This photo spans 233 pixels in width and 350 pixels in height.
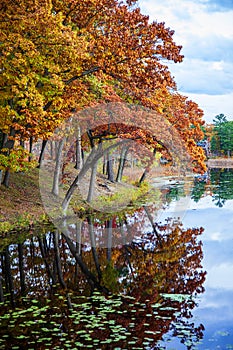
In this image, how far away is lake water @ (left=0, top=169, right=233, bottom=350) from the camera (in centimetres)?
805

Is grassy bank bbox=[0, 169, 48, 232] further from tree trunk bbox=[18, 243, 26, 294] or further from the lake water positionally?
tree trunk bbox=[18, 243, 26, 294]

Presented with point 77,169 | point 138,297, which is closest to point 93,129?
point 77,169

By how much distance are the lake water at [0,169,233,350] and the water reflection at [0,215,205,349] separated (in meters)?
0.02

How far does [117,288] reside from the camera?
11070 mm

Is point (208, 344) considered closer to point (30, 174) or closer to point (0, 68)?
point (0, 68)

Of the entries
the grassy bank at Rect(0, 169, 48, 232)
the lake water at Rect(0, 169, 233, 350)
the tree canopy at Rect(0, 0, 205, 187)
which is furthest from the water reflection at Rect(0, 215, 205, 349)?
the tree canopy at Rect(0, 0, 205, 187)

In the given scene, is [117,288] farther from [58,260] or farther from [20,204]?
[20,204]

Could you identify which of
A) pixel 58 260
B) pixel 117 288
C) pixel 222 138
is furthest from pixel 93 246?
pixel 222 138

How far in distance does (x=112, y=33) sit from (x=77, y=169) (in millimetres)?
17914

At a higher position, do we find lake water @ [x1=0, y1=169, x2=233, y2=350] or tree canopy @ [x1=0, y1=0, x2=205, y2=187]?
tree canopy @ [x1=0, y1=0, x2=205, y2=187]

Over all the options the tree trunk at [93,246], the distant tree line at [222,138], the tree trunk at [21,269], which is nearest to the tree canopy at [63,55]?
the tree trunk at [21,269]

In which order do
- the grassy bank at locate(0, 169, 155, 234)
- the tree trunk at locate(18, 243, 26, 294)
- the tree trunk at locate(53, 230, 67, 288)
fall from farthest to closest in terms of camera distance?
the grassy bank at locate(0, 169, 155, 234)
the tree trunk at locate(53, 230, 67, 288)
the tree trunk at locate(18, 243, 26, 294)

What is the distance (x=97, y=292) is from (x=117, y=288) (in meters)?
0.60

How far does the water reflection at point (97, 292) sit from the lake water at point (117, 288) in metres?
0.02
